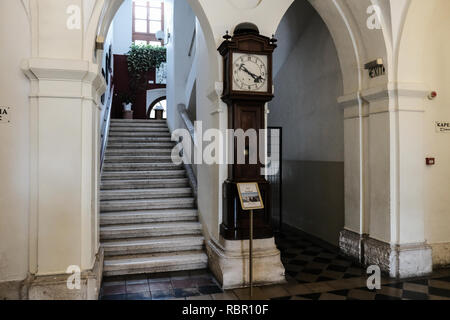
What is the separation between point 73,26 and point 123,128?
525 centimetres

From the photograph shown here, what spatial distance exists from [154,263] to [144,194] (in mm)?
1670

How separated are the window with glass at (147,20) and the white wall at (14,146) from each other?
13.6 m

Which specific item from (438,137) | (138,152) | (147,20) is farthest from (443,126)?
(147,20)

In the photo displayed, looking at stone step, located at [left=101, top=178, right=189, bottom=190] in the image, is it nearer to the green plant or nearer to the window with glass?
the green plant

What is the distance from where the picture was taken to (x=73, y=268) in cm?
360

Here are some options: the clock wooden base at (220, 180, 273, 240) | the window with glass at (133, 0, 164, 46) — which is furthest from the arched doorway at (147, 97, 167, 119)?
the clock wooden base at (220, 180, 273, 240)

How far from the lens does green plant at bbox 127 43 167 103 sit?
47.8 feet

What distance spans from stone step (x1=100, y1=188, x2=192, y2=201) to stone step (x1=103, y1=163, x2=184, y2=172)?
2.75 feet

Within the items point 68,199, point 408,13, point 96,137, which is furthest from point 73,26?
point 408,13

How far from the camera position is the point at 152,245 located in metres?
5.11

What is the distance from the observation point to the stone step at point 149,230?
17.2 feet

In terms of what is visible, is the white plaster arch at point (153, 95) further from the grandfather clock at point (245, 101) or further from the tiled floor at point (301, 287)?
the tiled floor at point (301, 287)

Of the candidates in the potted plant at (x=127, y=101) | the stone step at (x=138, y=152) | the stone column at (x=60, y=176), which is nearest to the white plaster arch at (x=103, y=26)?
the stone column at (x=60, y=176)

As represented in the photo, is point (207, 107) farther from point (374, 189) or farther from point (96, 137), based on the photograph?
point (374, 189)
